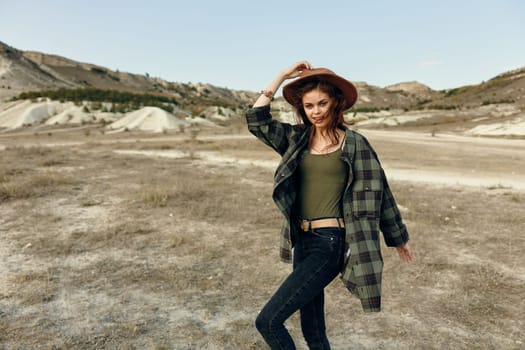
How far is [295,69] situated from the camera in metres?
2.46

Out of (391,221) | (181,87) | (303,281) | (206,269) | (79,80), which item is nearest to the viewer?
(303,281)

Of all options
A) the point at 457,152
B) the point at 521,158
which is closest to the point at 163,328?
the point at 521,158

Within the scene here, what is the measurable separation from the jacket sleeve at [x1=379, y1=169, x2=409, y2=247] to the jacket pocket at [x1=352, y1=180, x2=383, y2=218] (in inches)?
6.0

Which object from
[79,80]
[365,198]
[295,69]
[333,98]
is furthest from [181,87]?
[365,198]

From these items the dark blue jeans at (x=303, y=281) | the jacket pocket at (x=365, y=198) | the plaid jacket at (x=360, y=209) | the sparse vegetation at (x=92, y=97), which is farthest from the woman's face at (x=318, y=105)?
the sparse vegetation at (x=92, y=97)

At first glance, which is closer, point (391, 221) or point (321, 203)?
point (321, 203)

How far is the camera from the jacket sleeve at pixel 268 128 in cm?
246

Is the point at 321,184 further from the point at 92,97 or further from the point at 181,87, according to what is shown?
the point at 181,87

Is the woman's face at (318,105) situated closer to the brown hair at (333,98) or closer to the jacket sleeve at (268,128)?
the brown hair at (333,98)

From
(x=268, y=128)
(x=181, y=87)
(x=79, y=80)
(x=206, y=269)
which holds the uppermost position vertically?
(x=181, y=87)

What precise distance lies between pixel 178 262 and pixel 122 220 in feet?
8.15

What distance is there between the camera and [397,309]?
13.5 ft

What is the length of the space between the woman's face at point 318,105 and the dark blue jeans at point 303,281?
735 mm

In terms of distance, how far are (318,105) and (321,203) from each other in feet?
2.16
